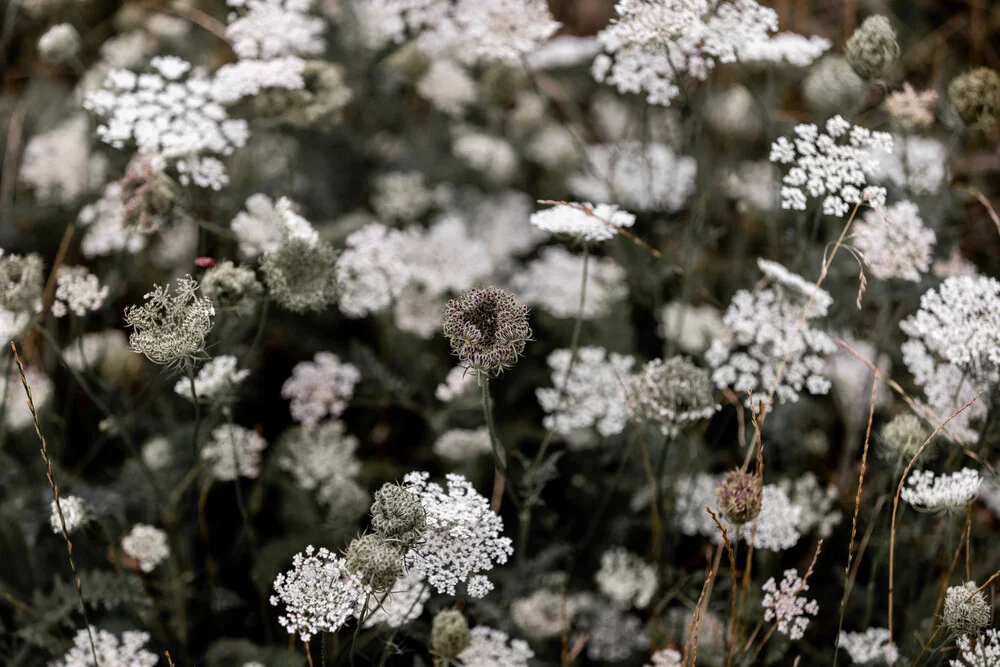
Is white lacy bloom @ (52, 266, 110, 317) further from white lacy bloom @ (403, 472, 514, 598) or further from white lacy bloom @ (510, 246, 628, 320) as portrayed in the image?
white lacy bloom @ (510, 246, 628, 320)

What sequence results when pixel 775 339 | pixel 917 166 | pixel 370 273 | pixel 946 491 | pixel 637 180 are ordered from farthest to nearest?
pixel 637 180, pixel 917 166, pixel 370 273, pixel 775 339, pixel 946 491

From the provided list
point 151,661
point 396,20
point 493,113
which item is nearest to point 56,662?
point 151,661

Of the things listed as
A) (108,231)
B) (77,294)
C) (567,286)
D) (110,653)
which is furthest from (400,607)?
(108,231)

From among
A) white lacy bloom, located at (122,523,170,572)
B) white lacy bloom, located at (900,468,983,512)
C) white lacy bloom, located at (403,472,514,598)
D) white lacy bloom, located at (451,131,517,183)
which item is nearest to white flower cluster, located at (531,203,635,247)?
white lacy bloom, located at (403,472,514,598)

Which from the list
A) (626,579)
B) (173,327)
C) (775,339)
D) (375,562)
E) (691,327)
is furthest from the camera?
(691,327)

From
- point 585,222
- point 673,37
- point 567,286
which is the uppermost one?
point 673,37

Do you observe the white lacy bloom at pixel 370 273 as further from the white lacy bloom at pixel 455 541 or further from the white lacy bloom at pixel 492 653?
the white lacy bloom at pixel 492 653

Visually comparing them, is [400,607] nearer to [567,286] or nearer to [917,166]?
[567,286]
